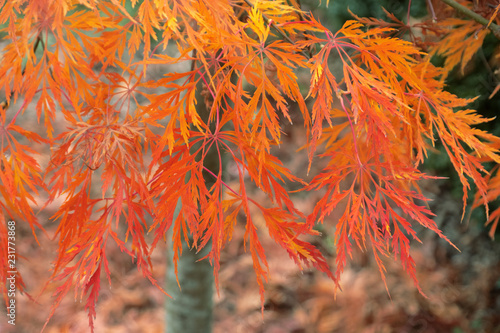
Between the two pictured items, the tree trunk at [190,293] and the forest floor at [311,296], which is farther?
the forest floor at [311,296]

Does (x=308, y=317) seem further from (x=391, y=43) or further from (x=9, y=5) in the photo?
(x=9, y=5)

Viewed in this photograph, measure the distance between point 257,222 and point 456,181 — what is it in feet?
4.02

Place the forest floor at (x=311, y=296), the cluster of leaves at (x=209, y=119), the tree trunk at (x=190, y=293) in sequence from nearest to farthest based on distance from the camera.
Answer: the cluster of leaves at (x=209, y=119)
the tree trunk at (x=190, y=293)
the forest floor at (x=311, y=296)

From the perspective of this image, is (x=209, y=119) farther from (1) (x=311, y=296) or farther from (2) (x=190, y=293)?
(1) (x=311, y=296)

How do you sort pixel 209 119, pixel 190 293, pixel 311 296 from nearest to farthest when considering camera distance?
pixel 209 119 → pixel 190 293 → pixel 311 296

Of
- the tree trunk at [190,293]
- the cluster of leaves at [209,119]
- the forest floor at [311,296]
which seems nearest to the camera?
the cluster of leaves at [209,119]

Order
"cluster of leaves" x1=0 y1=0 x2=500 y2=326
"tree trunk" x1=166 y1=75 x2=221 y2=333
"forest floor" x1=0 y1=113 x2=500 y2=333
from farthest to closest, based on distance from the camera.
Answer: "forest floor" x1=0 y1=113 x2=500 y2=333, "tree trunk" x1=166 y1=75 x2=221 y2=333, "cluster of leaves" x1=0 y1=0 x2=500 y2=326

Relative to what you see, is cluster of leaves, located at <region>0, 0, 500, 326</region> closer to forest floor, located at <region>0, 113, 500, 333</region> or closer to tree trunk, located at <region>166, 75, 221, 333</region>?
tree trunk, located at <region>166, 75, 221, 333</region>

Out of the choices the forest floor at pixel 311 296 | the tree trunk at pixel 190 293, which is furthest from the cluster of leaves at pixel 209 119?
the forest floor at pixel 311 296

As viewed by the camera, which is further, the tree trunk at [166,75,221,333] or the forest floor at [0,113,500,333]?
the forest floor at [0,113,500,333]

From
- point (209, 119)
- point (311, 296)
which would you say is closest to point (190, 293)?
point (209, 119)

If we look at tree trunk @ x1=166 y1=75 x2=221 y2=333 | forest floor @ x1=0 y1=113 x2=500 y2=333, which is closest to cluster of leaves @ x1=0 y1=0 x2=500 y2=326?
tree trunk @ x1=166 y1=75 x2=221 y2=333

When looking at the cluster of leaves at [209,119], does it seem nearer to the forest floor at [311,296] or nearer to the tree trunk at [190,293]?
the tree trunk at [190,293]

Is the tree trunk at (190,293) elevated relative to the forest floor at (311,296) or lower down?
elevated
